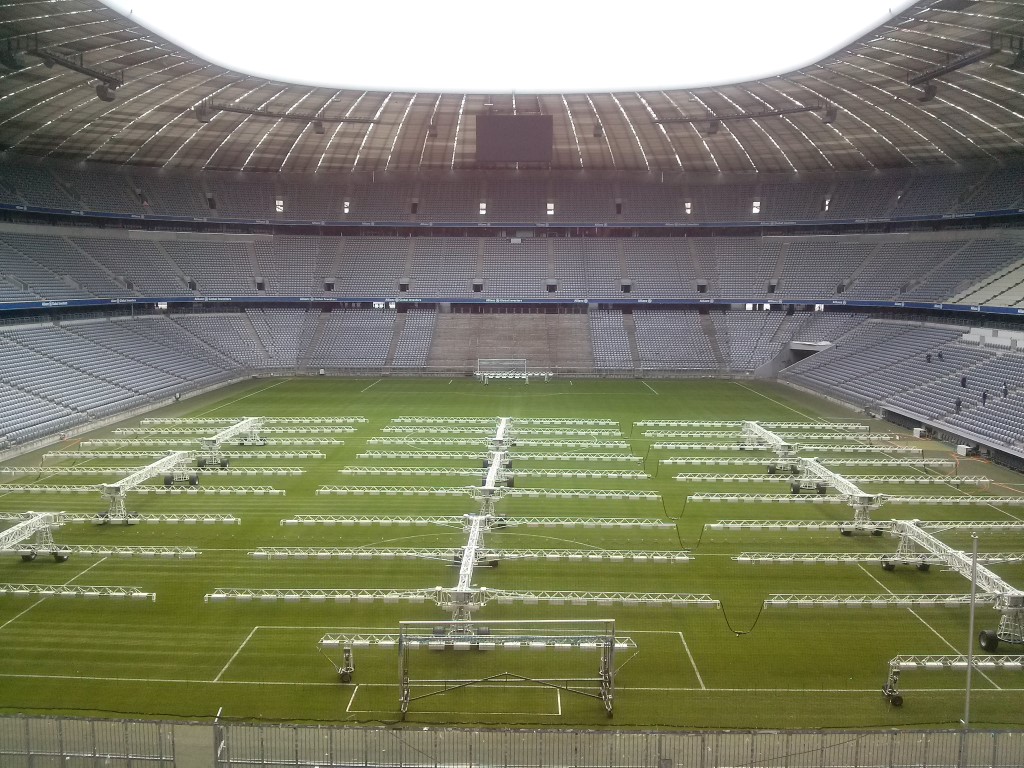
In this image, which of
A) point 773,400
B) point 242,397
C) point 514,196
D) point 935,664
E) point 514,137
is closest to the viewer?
point 935,664

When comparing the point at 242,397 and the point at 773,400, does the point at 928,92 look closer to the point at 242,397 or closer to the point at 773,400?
the point at 773,400

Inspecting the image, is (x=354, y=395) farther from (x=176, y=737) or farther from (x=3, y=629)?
(x=176, y=737)

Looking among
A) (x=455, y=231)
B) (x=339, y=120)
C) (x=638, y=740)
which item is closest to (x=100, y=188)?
(x=339, y=120)

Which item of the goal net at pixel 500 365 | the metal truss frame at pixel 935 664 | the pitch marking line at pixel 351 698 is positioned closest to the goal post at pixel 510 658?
the pitch marking line at pixel 351 698

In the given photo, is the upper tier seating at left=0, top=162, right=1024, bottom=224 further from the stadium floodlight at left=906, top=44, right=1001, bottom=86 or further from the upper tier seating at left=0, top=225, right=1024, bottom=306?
the stadium floodlight at left=906, top=44, right=1001, bottom=86

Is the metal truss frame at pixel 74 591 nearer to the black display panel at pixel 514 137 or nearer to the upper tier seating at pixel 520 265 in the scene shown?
the upper tier seating at pixel 520 265

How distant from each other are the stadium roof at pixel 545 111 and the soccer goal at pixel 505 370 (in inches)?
678

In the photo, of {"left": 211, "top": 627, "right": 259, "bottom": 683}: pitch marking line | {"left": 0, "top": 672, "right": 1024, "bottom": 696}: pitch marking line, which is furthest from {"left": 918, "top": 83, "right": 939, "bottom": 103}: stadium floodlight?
{"left": 211, "top": 627, "right": 259, "bottom": 683}: pitch marking line

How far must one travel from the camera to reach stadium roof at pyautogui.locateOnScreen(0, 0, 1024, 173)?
108 ft

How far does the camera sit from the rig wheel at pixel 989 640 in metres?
14.2

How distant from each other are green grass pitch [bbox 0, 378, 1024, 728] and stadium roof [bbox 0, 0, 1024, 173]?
20470 mm

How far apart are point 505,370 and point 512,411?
16.1 metres

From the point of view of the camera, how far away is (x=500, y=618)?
1562 cm

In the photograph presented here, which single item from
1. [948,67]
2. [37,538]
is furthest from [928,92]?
[37,538]
